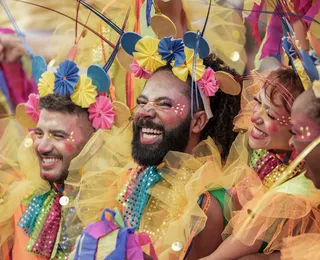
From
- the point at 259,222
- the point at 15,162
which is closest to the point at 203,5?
the point at 15,162

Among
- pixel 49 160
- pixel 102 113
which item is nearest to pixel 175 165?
pixel 102 113

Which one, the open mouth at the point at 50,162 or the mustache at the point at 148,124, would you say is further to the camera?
the open mouth at the point at 50,162

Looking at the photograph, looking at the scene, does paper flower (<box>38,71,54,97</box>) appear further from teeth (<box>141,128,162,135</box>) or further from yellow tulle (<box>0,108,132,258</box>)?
teeth (<box>141,128,162,135</box>)

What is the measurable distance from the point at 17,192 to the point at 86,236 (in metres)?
0.99

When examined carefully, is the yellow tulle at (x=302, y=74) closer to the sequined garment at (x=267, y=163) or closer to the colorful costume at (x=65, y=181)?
the sequined garment at (x=267, y=163)

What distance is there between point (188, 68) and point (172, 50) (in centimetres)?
9

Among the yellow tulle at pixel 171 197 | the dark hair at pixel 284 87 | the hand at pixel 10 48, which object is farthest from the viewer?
the hand at pixel 10 48

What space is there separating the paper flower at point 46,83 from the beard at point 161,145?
1.58ft

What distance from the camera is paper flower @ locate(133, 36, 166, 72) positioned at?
2855 mm

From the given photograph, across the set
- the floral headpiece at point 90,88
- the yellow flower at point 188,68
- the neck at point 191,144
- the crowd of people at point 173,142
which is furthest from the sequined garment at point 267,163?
the floral headpiece at point 90,88

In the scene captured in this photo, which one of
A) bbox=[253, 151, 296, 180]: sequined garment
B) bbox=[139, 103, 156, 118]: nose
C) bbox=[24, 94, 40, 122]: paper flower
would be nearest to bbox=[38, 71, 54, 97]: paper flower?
bbox=[24, 94, 40, 122]: paper flower

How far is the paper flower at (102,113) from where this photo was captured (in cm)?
307

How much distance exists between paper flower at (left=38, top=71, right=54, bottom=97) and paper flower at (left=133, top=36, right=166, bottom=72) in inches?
15.8

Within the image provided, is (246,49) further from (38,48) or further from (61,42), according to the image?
(38,48)
